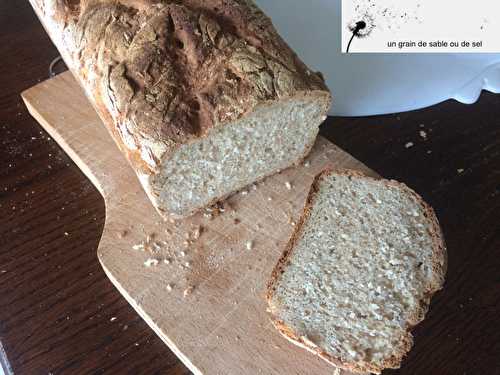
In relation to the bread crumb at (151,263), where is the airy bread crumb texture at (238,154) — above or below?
above

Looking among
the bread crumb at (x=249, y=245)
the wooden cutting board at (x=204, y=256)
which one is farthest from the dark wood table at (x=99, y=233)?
the bread crumb at (x=249, y=245)

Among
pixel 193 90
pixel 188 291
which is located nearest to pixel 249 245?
pixel 188 291

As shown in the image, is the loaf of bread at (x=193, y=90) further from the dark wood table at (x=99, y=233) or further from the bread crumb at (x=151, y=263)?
the dark wood table at (x=99, y=233)

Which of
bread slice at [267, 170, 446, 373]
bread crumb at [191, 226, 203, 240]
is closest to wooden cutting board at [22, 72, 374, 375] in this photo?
bread crumb at [191, 226, 203, 240]

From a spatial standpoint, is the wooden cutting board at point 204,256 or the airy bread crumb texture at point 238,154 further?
the airy bread crumb texture at point 238,154

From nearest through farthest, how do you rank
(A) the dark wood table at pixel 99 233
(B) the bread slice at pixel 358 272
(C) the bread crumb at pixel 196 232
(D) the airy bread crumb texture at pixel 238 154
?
(B) the bread slice at pixel 358 272 → (A) the dark wood table at pixel 99 233 → (D) the airy bread crumb texture at pixel 238 154 → (C) the bread crumb at pixel 196 232

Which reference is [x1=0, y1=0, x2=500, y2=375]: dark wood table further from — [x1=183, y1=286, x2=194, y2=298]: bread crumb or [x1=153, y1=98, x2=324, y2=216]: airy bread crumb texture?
[x1=153, y1=98, x2=324, y2=216]: airy bread crumb texture

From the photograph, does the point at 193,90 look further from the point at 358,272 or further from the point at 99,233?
the point at 358,272
